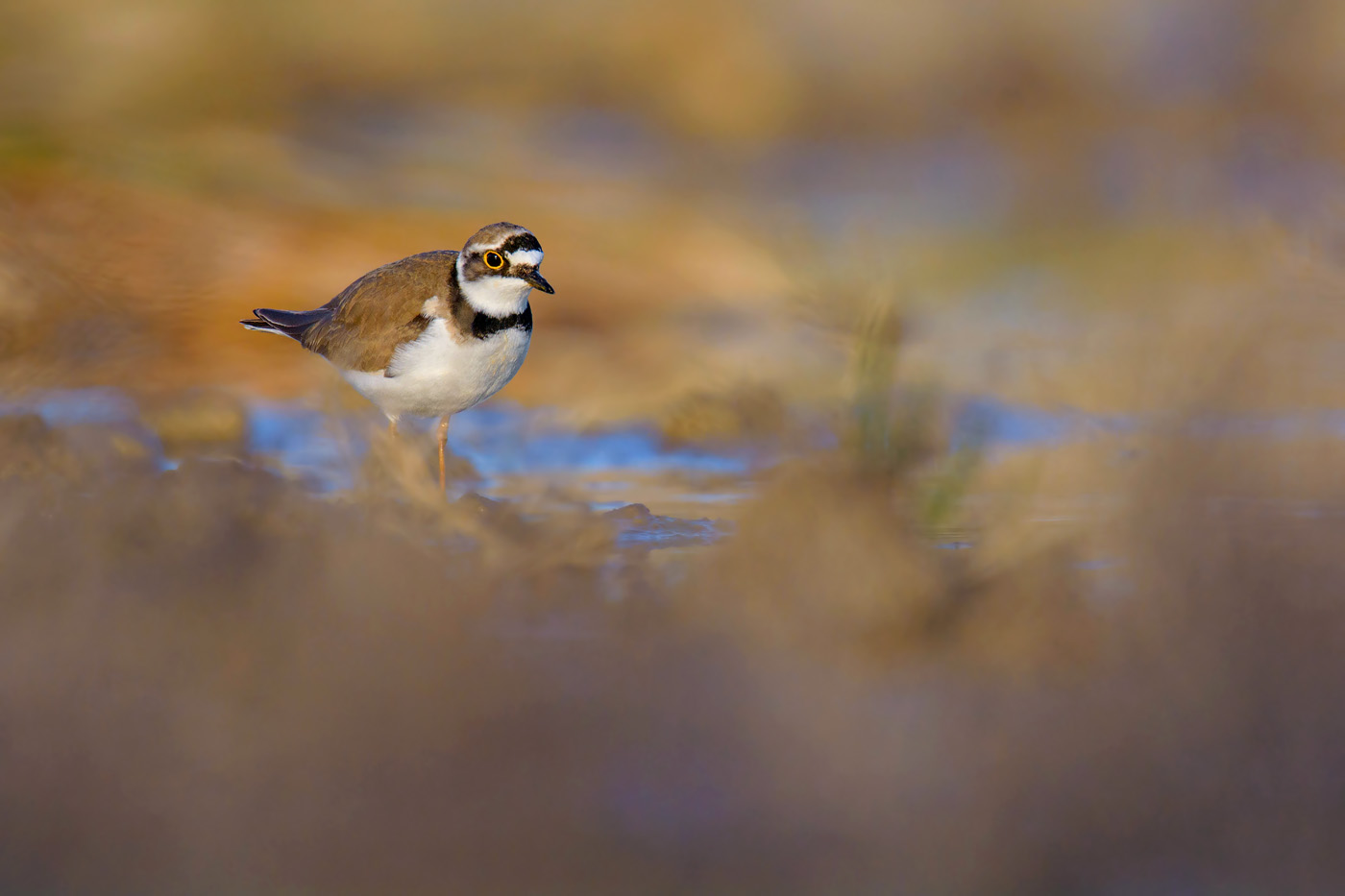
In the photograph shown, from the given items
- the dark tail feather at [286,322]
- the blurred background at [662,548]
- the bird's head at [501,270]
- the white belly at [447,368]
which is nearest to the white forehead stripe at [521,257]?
the bird's head at [501,270]

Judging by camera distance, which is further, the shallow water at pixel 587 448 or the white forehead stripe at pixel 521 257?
the white forehead stripe at pixel 521 257

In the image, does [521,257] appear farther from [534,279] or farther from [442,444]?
[442,444]

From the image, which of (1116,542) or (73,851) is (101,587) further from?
(1116,542)

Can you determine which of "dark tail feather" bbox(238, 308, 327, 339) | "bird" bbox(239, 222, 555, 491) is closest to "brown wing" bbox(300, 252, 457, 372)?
"bird" bbox(239, 222, 555, 491)

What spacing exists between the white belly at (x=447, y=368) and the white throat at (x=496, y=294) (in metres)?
0.08

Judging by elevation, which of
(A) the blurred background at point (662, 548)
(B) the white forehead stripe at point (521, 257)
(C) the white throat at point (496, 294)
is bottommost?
(A) the blurred background at point (662, 548)

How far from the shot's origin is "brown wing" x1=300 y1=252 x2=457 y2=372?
5.12m

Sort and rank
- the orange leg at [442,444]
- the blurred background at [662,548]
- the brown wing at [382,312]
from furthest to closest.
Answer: the brown wing at [382,312] → the orange leg at [442,444] → the blurred background at [662,548]

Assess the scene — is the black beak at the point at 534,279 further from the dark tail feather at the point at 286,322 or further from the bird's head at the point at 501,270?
the dark tail feather at the point at 286,322

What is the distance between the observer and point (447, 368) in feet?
16.1

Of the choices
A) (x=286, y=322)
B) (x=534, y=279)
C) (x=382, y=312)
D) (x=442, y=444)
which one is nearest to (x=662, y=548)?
(x=534, y=279)

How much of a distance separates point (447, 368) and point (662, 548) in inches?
65.3

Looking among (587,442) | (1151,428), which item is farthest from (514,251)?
(1151,428)

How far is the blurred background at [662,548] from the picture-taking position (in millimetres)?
1922
